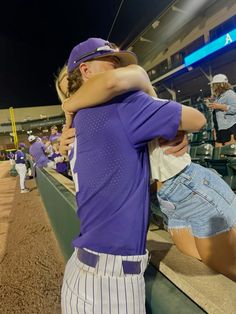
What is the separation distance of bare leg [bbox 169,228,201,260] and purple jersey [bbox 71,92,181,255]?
326 millimetres

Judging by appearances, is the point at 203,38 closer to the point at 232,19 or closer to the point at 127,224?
the point at 232,19

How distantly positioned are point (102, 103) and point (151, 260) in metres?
0.74

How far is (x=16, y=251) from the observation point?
4.86 meters

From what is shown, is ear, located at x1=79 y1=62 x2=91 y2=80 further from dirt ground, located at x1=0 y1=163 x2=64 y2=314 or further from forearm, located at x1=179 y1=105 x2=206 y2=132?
dirt ground, located at x1=0 y1=163 x2=64 y2=314

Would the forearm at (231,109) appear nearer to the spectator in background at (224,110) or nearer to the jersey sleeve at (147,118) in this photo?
the spectator in background at (224,110)

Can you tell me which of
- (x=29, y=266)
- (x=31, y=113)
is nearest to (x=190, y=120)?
(x=29, y=266)

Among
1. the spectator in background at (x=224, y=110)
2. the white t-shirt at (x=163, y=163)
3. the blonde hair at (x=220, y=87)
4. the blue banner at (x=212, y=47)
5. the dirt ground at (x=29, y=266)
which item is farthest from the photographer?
the blue banner at (x=212, y=47)

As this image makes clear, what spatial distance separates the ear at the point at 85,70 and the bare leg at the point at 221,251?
2.58ft

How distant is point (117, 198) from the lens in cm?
106

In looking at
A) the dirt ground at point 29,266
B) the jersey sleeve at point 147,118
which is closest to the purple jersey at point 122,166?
the jersey sleeve at point 147,118

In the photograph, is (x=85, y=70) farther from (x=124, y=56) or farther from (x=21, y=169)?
(x=21, y=169)

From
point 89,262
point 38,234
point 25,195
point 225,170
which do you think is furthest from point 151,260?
point 25,195

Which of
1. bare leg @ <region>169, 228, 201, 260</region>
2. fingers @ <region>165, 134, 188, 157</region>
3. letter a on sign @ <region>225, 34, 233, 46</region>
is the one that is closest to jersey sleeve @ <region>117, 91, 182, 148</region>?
fingers @ <region>165, 134, 188, 157</region>

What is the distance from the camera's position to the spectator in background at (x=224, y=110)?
500 cm
